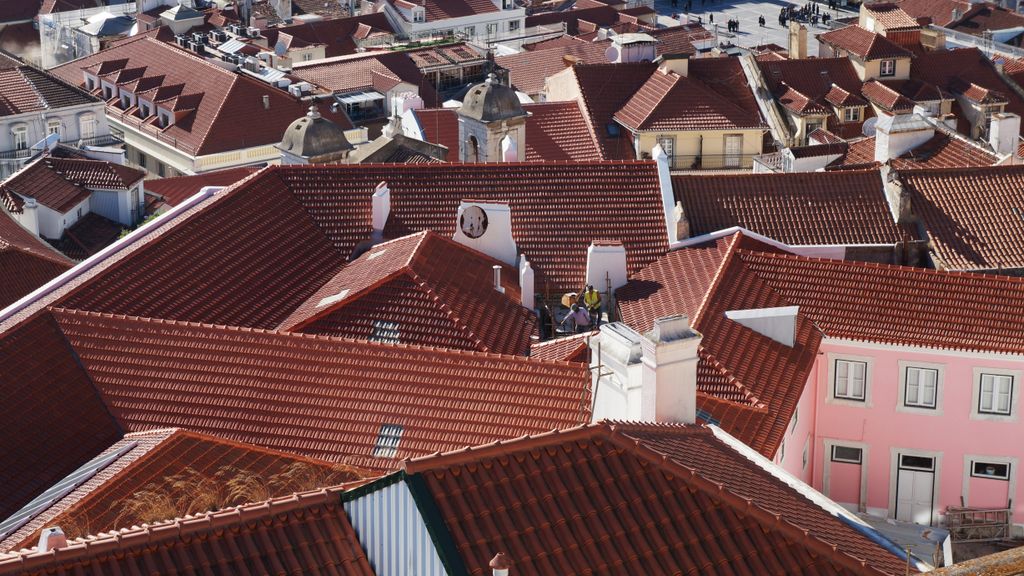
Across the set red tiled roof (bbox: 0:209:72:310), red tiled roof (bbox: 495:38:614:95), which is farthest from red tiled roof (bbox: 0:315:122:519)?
red tiled roof (bbox: 495:38:614:95)

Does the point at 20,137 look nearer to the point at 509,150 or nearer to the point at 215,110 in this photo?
the point at 215,110

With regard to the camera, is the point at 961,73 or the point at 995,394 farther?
the point at 961,73

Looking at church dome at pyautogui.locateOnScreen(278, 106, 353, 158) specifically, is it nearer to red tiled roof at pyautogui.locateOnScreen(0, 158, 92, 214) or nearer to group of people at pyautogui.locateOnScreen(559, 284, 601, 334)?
group of people at pyautogui.locateOnScreen(559, 284, 601, 334)

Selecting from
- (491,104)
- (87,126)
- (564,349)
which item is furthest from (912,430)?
(87,126)

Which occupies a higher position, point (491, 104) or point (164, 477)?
point (164, 477)

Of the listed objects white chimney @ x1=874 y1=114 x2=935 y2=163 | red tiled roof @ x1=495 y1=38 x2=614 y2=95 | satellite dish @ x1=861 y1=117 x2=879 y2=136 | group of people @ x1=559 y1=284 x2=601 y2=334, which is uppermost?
group of people @ x1=559 y1=284 x2=601 y2=334

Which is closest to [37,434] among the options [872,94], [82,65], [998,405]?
[998,405]

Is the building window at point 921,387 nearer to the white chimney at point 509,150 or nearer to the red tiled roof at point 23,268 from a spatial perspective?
the white chimney at point 509,150
